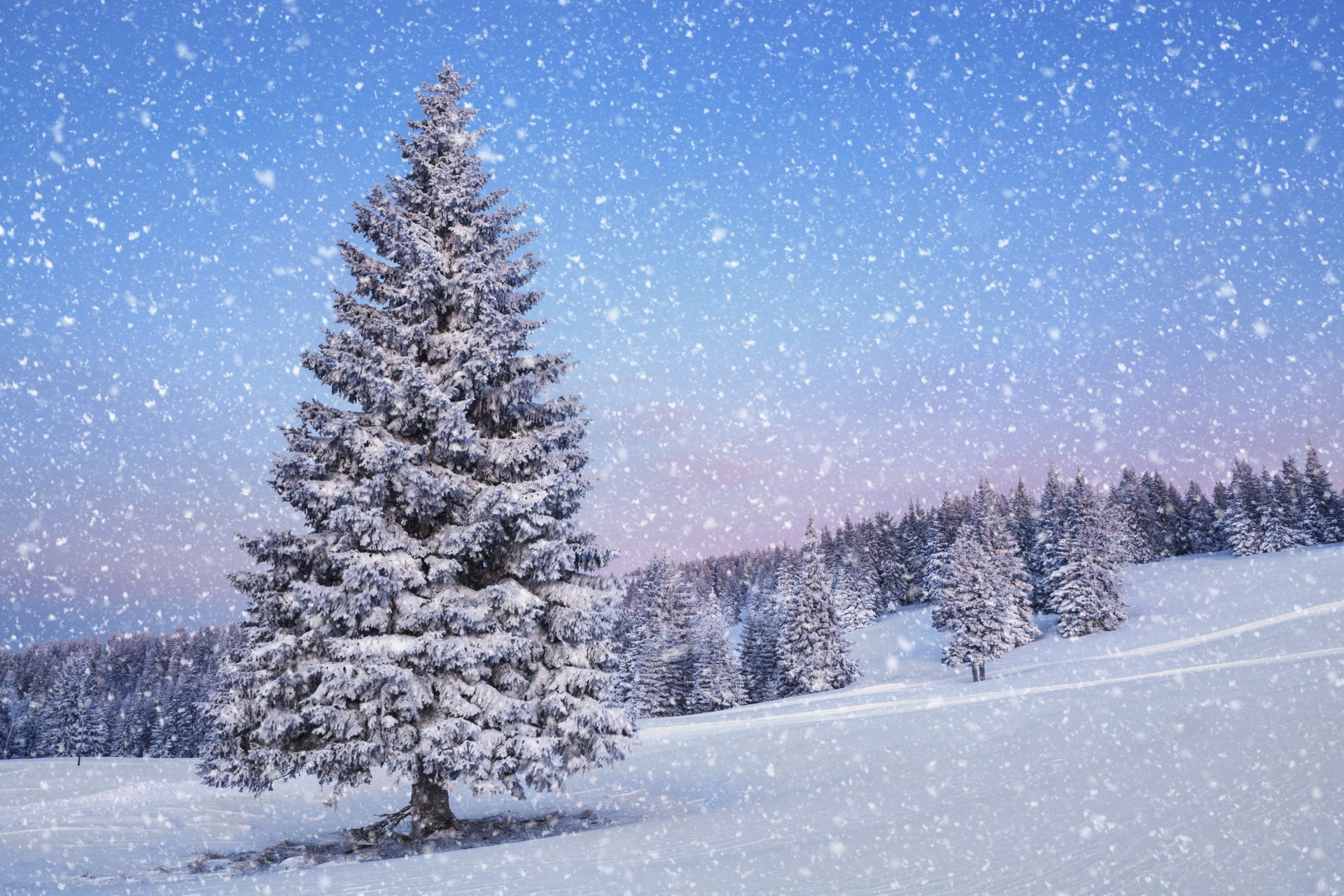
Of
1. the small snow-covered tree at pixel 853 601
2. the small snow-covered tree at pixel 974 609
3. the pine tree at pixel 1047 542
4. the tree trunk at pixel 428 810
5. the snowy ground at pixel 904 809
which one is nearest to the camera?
the snowy ground at pixel 904 809

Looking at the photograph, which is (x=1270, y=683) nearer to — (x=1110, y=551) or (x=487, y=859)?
(x=487, y=859)

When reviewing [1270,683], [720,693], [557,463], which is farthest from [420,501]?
[720,693]

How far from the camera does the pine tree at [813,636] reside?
181 ft

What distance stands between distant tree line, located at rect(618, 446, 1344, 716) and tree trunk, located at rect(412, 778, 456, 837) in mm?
20544

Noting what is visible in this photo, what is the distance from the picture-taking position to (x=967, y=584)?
2009 inches

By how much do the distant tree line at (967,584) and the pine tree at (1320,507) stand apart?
0.11m

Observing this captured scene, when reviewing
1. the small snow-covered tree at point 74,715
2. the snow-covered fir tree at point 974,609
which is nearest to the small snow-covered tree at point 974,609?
the snow-covered fir tree at point 974,609

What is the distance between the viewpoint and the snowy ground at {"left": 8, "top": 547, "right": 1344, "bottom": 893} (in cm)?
695

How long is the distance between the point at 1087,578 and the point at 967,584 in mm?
13436

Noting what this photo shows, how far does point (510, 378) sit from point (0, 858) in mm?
10291

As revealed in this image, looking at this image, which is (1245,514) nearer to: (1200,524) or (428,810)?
(1200,524)

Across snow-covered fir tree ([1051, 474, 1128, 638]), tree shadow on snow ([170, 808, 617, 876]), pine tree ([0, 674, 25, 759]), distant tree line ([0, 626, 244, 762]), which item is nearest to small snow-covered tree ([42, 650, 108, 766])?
distant tree line ([0, 626, 244, 762])

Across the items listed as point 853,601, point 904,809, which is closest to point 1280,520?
point 853,601

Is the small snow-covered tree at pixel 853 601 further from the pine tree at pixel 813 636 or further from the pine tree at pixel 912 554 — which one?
the pine tree at pixel 813 636
